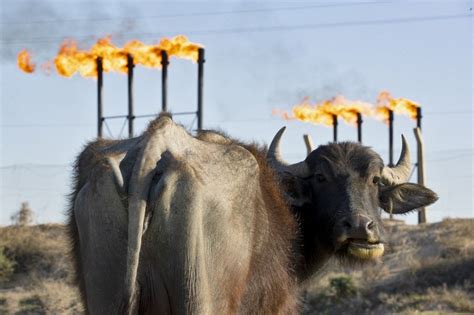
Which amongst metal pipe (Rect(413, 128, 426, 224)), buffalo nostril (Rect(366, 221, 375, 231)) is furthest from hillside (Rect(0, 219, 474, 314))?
buffalo nostril (Rect(366, 221, 375, 231))

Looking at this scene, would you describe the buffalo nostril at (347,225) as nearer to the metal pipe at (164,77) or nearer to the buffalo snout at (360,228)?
the buffalo snout at (360,228)

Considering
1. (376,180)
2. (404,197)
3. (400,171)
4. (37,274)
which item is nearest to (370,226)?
(376,180)

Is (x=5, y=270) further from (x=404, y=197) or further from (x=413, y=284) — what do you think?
(x=404, y=197)

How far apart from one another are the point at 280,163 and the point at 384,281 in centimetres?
1401

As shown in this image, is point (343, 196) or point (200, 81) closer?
point (343, 196)

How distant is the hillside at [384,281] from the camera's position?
23562 mm

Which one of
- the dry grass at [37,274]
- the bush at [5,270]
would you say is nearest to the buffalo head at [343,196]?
the dry grass at [37,274]

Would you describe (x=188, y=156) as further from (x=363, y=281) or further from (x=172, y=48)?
(x=172, y=48)

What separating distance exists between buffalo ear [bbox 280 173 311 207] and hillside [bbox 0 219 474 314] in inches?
364

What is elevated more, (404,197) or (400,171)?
(400,171)

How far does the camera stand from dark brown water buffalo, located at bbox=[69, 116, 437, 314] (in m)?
7.85

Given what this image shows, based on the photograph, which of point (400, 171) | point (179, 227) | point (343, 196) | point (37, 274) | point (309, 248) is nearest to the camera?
point (179, 227)

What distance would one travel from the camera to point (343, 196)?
37.2 feet

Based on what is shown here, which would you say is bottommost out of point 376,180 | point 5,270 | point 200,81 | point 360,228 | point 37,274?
point 37,274
